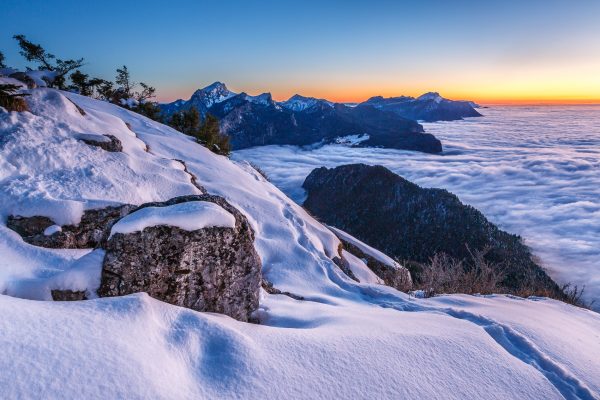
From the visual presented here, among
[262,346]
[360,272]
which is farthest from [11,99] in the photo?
[360,272]

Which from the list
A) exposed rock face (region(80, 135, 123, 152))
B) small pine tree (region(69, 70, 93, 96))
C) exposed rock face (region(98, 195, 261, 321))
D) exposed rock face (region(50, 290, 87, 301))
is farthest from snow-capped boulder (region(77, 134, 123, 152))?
small pine tree (region(69, 70, 93, 96))

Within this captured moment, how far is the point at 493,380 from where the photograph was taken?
388cm

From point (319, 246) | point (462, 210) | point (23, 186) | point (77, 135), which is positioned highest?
point (77, 135)

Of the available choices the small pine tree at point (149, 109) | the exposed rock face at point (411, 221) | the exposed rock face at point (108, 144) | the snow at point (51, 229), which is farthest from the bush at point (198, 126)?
the exposed rock face at point (411, 221)

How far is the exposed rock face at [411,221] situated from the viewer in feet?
247

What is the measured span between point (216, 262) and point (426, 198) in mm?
91668

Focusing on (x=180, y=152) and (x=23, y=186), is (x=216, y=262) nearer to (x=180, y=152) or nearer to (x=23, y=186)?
(x=23, y=186)

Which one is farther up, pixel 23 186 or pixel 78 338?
pixel 23 186

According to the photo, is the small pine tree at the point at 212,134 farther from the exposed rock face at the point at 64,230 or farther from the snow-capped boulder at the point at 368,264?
the exposed rock face at the point at 64,230

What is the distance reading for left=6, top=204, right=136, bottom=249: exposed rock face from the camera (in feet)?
25.4

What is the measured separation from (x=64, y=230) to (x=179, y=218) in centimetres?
524

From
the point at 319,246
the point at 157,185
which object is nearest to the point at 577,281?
the point at 319,246

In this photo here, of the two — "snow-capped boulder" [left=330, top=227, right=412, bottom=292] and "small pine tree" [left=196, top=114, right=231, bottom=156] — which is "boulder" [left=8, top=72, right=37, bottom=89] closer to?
"snow-capped boulder" [left=330, top=227, right=412, bottom=292]

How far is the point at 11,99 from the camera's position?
12.2m
